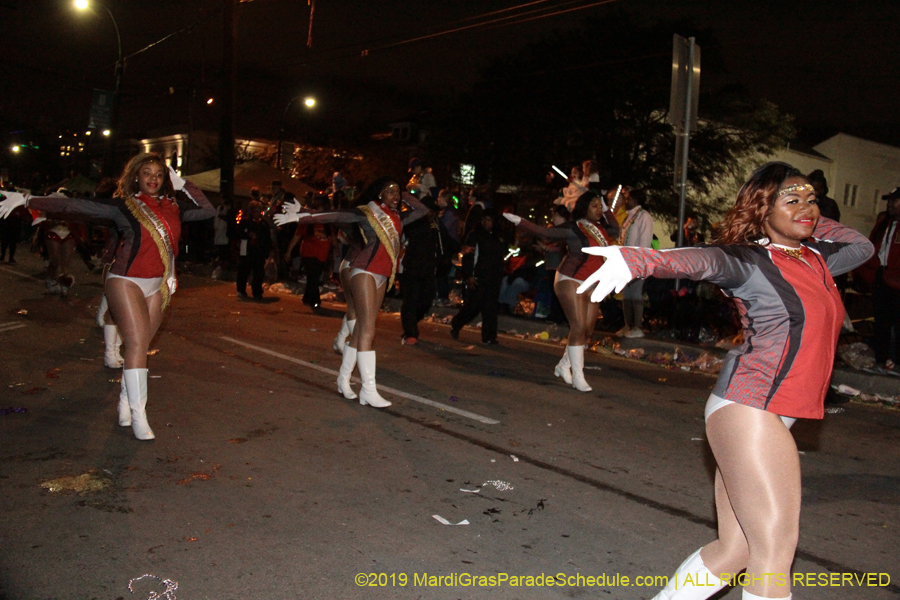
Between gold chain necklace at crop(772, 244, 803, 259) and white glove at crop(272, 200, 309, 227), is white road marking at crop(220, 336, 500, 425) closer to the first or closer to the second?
white glove at crop(272, 200, 309, 227)

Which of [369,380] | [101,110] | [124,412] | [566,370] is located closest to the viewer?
[124,412]

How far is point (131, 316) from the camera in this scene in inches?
228

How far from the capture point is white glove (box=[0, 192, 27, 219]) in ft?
16.5

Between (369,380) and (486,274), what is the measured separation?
4637 mm

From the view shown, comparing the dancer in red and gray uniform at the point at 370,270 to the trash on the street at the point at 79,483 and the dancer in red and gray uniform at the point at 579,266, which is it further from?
the trash on the street at the point at 79,483

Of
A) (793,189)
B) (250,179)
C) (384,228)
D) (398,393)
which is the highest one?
(250,179)

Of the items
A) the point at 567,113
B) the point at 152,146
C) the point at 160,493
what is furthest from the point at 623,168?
the point at 152,146

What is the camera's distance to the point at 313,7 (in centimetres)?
1973

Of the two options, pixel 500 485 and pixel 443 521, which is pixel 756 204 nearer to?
pixel 443 521

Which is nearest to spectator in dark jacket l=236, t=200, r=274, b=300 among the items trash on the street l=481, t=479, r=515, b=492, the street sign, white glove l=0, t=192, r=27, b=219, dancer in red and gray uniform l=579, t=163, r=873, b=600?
white glove l=0, t=192, r=27, b=219

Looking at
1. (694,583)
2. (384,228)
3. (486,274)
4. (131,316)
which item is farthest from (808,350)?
(486,274)

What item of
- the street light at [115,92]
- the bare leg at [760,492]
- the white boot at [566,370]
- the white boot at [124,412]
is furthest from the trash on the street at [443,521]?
the street light at [115,92]

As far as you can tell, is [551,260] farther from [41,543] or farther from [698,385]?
[41,543]

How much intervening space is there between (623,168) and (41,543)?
30287 mm
